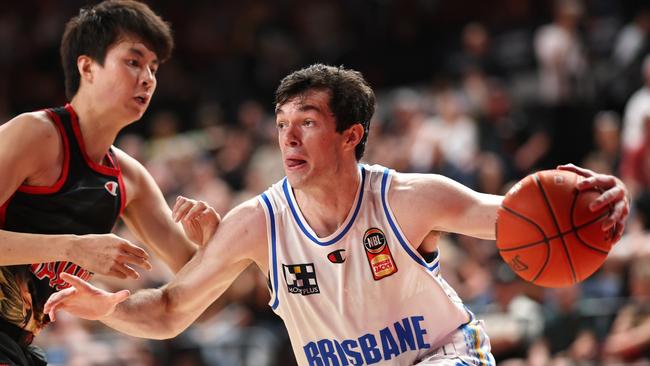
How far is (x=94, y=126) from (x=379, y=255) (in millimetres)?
1733

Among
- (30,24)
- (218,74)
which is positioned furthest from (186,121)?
(30,24)

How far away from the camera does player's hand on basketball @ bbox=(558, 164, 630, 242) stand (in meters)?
4.30

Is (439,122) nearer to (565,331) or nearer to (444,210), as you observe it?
(565,331)

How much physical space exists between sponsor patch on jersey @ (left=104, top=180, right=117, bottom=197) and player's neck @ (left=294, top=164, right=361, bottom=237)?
42.3 inches

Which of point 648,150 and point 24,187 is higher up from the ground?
point 24,187

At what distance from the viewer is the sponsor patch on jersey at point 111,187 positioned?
16.9 ft

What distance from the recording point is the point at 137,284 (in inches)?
424

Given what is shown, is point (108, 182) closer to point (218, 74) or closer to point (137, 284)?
point (137, 284)

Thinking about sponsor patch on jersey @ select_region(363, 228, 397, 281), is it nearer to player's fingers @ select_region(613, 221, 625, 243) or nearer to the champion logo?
player's fingers @ select_region(613, 221, 625, 243)

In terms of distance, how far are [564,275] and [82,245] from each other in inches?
91.7

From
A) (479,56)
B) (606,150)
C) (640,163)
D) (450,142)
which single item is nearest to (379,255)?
(640,163)

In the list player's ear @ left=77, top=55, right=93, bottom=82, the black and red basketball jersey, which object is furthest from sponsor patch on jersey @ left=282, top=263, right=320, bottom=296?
player's ear @ left=77, top=55, right=93, bottom=82

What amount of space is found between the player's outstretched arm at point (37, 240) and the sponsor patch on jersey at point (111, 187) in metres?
0.40

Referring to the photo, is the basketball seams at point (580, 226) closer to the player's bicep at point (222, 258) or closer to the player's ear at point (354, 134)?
the player's ear at point (354, 134)
